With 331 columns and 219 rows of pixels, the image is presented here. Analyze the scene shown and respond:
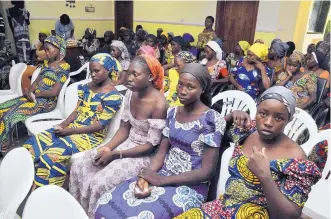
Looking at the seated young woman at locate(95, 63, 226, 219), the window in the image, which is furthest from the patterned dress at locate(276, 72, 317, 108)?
the window

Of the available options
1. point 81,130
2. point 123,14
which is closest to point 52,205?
point 81,130

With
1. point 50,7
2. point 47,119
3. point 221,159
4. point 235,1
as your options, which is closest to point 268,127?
point 221,159

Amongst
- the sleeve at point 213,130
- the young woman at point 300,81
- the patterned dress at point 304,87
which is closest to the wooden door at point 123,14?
the young woman at point 300,81

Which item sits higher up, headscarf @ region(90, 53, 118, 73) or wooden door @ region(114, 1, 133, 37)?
wooden door @ region(114, 1, 133, 37)

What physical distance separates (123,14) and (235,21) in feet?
14.3

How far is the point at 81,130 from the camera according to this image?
244cm

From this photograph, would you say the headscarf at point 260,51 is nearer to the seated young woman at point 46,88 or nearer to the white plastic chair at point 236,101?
the white plastic chair at point 236,101

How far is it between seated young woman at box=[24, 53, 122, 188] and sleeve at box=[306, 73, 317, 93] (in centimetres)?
202

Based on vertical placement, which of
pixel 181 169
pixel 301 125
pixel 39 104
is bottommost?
pixel 39 104

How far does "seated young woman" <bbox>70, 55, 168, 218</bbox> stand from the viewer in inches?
75.9

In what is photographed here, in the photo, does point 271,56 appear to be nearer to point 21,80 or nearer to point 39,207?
point 21,80

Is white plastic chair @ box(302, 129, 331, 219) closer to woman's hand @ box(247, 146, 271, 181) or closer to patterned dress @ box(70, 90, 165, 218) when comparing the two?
woman's hand @ box(247, 146, 271, 181)

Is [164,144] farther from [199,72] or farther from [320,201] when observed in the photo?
[320,201]

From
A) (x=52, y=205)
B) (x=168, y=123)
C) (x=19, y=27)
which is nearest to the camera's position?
(x=52, y=205)
